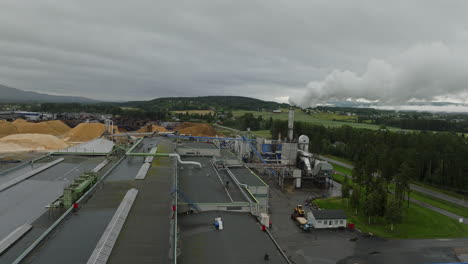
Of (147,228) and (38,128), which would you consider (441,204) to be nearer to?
(147,228)

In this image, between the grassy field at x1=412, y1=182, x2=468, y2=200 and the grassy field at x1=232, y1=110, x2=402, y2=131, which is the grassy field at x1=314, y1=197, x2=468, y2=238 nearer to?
the grassy field at x1=412, y1=182, x2=468, y2=200

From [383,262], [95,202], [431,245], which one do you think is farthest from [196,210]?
[431,245]

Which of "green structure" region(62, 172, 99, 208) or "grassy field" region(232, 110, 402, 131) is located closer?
"green structure" region(62, 172, 99, 208)

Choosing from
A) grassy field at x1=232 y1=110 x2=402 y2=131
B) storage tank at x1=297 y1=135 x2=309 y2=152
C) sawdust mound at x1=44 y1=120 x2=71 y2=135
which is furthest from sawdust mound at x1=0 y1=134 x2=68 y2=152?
grassy field at x1=232 y1=110 x2=402 y2=131

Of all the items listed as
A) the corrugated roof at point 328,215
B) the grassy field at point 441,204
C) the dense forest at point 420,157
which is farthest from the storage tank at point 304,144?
the corrugated roof at point 328,215

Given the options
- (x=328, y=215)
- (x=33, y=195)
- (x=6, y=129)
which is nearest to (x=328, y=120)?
(x=328, y=215)

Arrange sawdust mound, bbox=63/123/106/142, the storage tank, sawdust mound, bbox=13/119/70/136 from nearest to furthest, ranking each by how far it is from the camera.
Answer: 1. the storage tank
2. sawdust mound, bbox=63/123/106/142
3. sawdust mound, bbox=13/119/70/136

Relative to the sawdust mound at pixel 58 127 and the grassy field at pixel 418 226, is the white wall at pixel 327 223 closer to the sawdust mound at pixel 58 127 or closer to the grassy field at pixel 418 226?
the grassy field at pixel 418 226

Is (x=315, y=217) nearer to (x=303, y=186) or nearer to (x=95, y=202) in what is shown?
(x=303, y=186)
